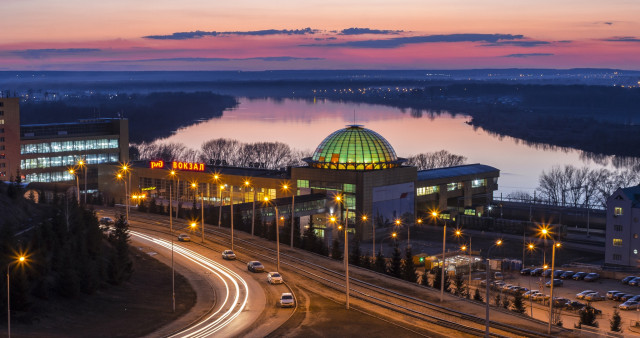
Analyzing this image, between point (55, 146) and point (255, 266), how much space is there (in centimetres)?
8651

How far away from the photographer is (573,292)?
67250 millimetres

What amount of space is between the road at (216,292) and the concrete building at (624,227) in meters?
39.9

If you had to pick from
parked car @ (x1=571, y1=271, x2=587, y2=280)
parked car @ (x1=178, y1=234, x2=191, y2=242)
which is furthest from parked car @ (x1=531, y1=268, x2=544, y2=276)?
parked car @ (x1=178, y1=234, x2=191, y2=242)

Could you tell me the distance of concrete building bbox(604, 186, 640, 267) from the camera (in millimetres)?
78438

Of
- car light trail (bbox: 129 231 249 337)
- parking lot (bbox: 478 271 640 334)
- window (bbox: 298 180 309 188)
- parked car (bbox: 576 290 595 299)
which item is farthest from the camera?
window (bbox: 298 180 309 188)

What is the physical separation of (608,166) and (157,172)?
10017 centimetres

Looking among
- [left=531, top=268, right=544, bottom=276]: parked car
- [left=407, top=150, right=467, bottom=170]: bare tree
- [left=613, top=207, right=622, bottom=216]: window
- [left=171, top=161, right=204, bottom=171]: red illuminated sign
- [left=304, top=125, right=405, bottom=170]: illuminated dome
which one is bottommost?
[left=531, top=268, right=544, bottom=276]: parked car

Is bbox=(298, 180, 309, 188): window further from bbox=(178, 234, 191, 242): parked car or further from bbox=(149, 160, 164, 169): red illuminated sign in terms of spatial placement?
bbox=(178, 234, 191, 242): parked car

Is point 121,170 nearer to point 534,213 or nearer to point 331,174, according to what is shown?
point 331,174

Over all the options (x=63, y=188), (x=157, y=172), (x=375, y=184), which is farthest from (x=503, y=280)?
(x=63, y=188)

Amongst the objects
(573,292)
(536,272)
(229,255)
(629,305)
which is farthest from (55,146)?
(629,305)

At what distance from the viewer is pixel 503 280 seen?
7094 centimetres

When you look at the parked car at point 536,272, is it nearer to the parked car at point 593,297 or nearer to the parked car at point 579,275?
the parked car at point 579,275

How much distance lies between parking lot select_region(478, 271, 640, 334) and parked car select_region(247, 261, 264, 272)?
1841 cm
